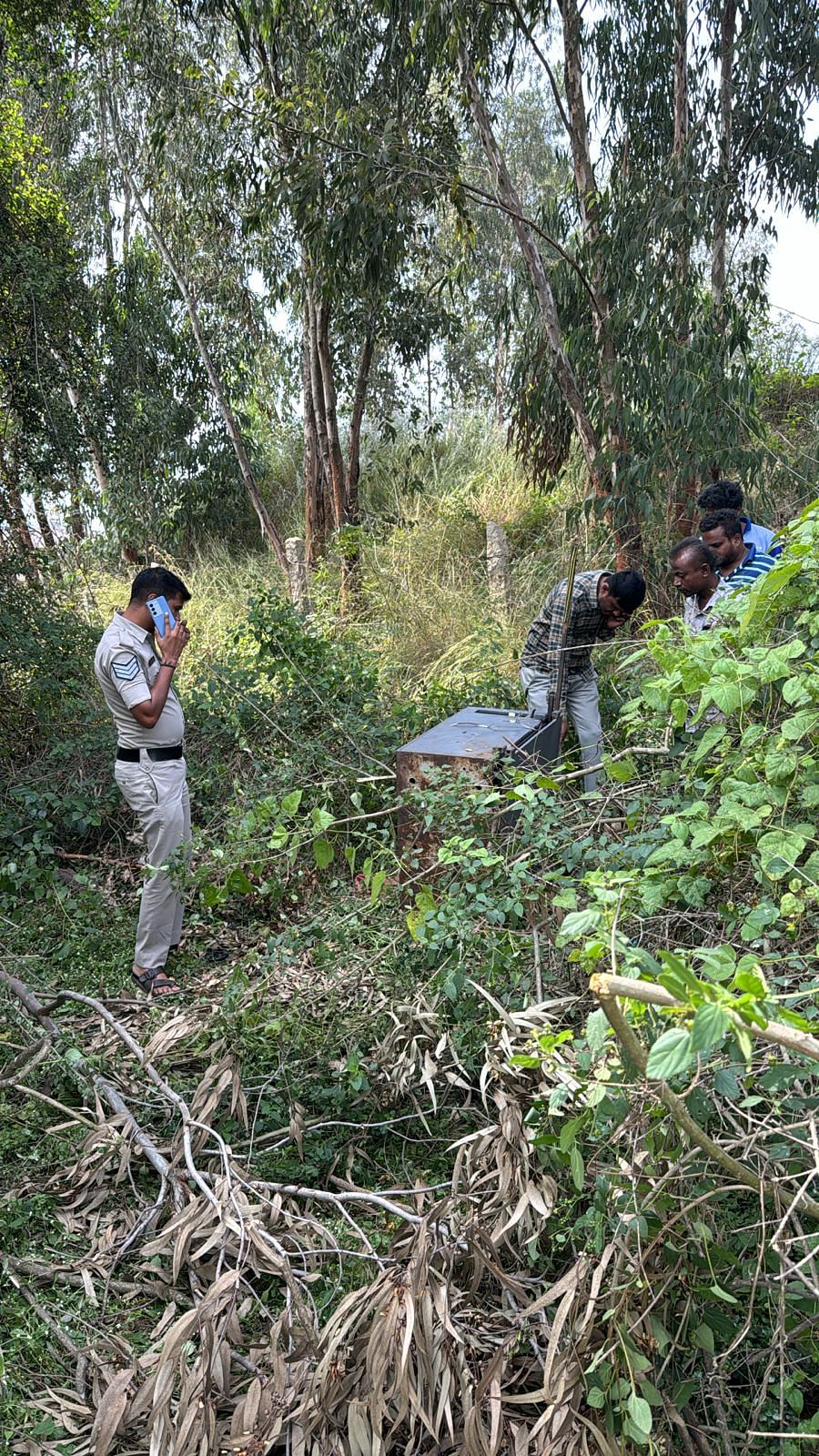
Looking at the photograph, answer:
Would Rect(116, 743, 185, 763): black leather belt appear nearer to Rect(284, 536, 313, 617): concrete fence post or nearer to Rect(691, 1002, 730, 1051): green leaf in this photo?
Rect(691, 1002, 730, 1051): green leaf

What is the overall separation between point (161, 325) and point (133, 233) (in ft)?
16.6

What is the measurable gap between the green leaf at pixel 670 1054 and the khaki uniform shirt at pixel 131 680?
3281mm

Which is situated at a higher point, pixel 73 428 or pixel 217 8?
pixel 217 8

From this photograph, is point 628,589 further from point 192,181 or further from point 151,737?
point 192,181

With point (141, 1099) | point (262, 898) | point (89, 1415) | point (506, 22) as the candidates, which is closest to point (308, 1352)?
point (89, 1415)

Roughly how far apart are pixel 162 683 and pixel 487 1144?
2470 mm

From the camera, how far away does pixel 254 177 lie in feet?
30.0

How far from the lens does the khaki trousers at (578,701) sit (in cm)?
509

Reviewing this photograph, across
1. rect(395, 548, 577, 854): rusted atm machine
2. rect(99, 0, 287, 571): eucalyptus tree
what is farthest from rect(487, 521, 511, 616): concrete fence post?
rect(395, 548, 577, 854): rusted atm machine

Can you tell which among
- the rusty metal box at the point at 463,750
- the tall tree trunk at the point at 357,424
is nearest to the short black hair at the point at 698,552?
the rusty metal box at the point at 463,750

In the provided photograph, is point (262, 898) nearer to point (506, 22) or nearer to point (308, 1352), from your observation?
point (308, 1352)

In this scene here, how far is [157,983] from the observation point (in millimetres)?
4227

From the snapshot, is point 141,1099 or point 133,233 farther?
point 133,233

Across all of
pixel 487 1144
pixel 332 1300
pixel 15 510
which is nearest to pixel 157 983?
pixel 332 1300
